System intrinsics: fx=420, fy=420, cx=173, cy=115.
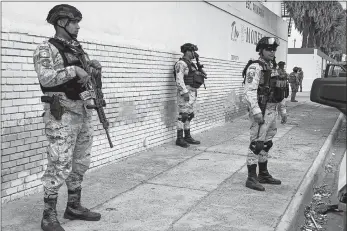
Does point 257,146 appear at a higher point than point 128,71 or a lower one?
lower

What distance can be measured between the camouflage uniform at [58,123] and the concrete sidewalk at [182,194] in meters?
0.52

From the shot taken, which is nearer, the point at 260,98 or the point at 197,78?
the point at 260,98

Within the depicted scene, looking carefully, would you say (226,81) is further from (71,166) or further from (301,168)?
(71,166)

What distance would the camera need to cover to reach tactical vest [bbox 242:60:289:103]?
194 inches

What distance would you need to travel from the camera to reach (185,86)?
7.32 m

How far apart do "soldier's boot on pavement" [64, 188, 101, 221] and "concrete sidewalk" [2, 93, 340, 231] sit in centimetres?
6

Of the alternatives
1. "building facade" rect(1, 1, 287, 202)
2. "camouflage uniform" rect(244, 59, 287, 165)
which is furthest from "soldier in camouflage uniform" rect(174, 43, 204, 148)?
"camouflage uniform" rect(244, 59, 287, 165)

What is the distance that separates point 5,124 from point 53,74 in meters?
1.14

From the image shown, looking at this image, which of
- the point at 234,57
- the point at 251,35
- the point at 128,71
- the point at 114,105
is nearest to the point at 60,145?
the point at 114,105

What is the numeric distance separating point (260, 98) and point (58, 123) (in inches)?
96.7

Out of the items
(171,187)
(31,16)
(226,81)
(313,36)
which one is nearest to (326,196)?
(171,187)

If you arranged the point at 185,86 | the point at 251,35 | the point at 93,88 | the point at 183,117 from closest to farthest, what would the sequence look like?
the point at 93,88 → the point at 185,86 → the point at 183,117 → the point at 251,35

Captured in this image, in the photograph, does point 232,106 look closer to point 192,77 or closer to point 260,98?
point 192,77

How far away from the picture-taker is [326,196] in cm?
564
